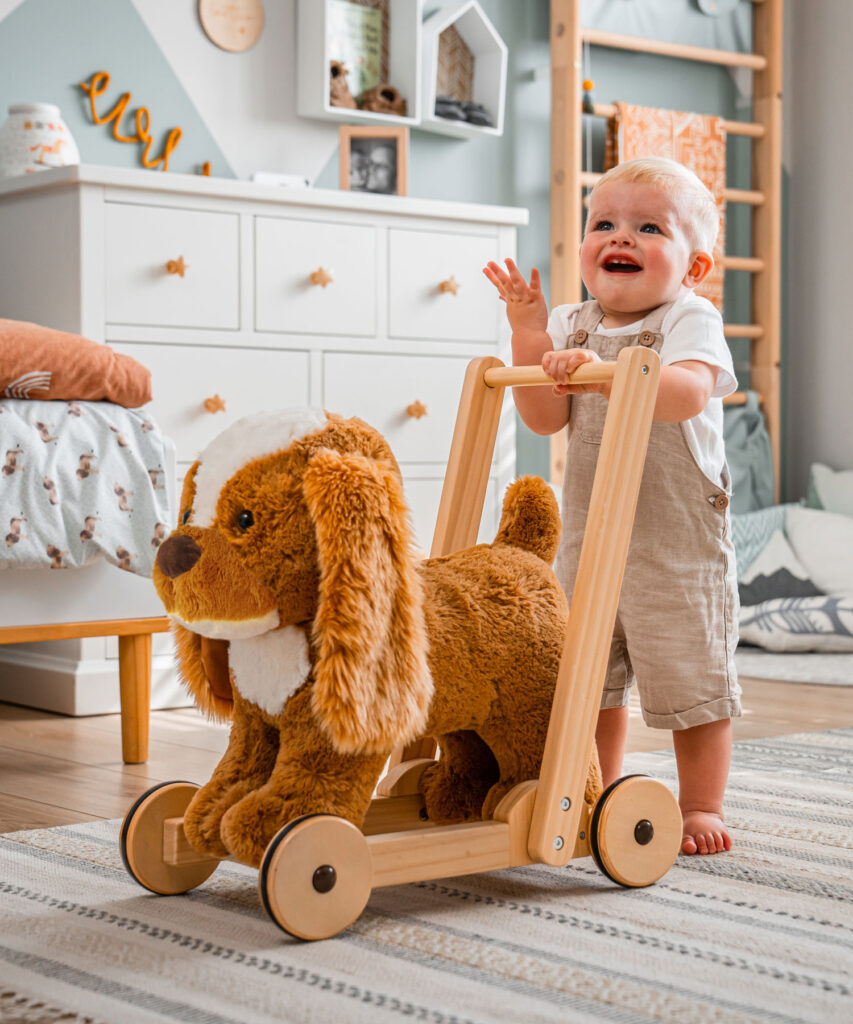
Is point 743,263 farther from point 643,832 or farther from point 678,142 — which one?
point 643,832

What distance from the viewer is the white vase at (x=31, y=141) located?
2264mm

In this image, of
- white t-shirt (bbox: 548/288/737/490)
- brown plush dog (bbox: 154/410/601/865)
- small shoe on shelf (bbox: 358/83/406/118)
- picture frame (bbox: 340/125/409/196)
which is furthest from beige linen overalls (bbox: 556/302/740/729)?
small shoe on shelf (bbox: 358/83/406/118)

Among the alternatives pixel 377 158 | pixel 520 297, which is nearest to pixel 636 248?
pixel 520 297

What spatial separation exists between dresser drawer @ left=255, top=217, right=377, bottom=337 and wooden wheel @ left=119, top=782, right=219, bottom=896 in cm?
126

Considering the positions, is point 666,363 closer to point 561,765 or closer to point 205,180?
point 561,765

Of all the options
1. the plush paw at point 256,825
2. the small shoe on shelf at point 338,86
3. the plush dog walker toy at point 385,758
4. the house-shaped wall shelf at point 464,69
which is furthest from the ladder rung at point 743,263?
the plush paw at point 256,825

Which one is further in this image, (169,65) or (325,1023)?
(169,65)

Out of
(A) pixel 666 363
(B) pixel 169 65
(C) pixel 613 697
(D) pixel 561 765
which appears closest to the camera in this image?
(D) pixel 561 765

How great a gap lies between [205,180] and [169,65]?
0.57m

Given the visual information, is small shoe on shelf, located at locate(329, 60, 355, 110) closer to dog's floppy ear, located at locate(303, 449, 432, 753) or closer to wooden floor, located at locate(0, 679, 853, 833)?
wooden floor, located at locate(0, 679, 853, 833)

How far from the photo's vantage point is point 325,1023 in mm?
818

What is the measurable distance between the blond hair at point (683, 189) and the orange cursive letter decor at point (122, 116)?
1477 millimetres

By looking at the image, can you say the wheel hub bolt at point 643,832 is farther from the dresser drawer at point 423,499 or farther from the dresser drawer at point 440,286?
the dresser drawer at point 440,286

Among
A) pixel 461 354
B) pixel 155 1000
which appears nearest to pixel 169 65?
pixel 461 354
